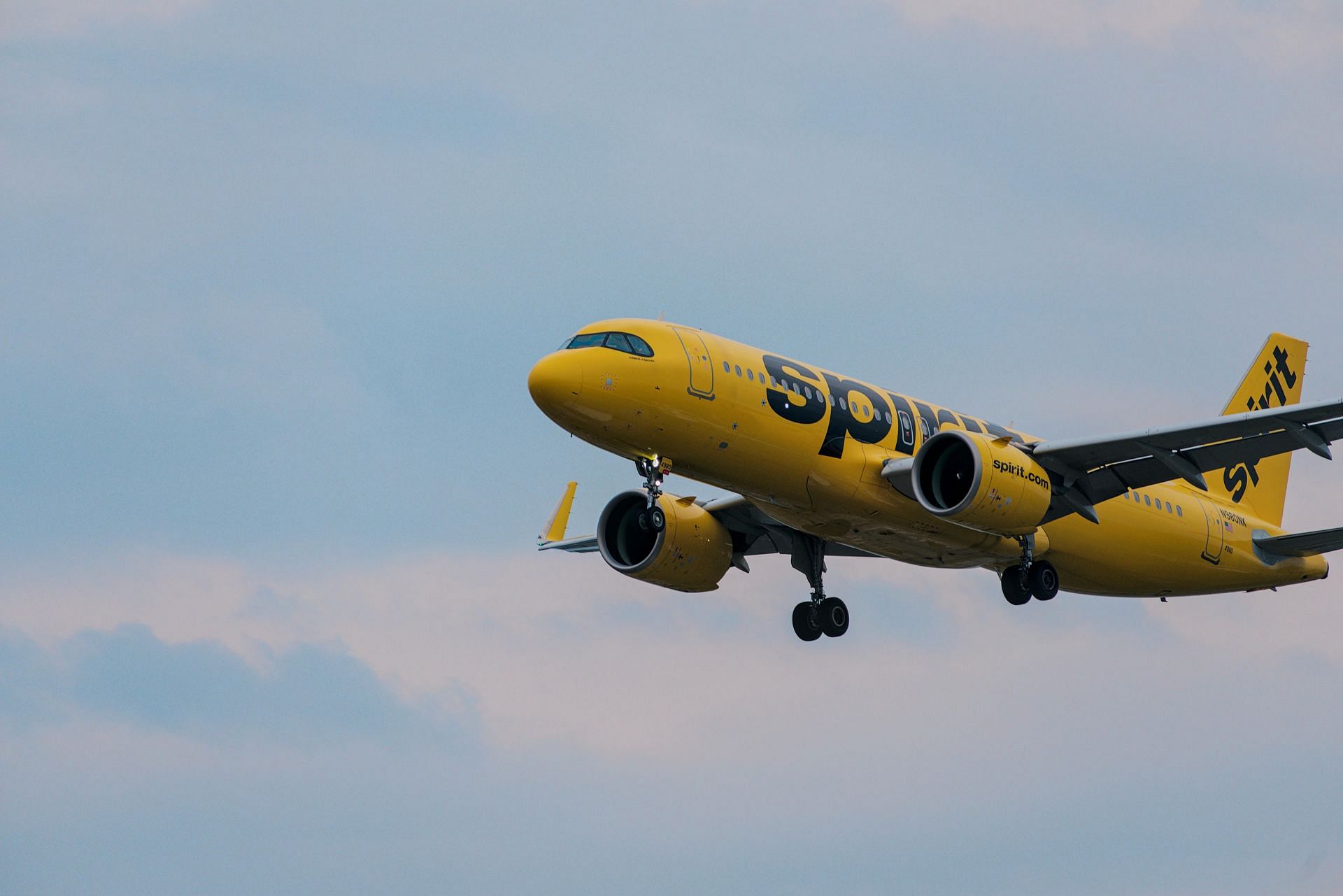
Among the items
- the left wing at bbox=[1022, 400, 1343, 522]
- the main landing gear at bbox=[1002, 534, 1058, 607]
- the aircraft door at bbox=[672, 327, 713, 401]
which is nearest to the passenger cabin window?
the aircraft door at bbox=[672, 327, 713, 401]

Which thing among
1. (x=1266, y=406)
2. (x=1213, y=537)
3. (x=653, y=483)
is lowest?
(x=653, y=483)

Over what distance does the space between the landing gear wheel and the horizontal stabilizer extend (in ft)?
39.8

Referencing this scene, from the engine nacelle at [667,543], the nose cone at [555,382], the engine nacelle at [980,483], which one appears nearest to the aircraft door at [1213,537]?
the engine nacelle at [980,483]

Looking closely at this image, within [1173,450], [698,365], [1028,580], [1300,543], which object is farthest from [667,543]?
[1300,543]

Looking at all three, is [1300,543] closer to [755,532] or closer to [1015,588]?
[1015,588]

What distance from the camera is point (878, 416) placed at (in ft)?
137

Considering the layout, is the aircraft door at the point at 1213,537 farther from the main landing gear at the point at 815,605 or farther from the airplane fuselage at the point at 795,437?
the main landing gear at the point at 815,605

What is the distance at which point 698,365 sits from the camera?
39.0 metres

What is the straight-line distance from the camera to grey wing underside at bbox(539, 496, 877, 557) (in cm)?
4712

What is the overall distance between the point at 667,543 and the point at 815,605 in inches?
166

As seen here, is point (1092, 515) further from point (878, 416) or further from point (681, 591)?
point (681, 591)

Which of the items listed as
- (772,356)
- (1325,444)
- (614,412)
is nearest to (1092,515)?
(1325,444)

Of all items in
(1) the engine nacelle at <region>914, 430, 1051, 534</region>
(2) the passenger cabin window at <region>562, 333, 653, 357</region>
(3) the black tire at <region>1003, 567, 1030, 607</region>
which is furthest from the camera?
(3) the black tire at <region>1003, 567, 1030, 607</region>

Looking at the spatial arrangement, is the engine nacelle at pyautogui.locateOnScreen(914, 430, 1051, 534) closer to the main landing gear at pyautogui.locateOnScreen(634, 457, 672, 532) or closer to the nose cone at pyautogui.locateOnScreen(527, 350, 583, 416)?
the main landing gear at pyautogui.locateOnScreen(634, 457, 672, 532)
